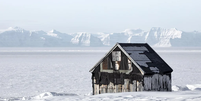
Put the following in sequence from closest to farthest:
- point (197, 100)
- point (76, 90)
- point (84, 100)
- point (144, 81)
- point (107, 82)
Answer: point (197, 100) → point (84, 100) → point (144, 81) → point (107, 82) → point (76, 90)

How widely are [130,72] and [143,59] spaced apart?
1.73 m

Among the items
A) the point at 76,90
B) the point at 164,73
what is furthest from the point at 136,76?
the point at 76,90

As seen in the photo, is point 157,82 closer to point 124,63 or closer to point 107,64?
point 124,63

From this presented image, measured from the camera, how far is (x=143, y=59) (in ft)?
89.8

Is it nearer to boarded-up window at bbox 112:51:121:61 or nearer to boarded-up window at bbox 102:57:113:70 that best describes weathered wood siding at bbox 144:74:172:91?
boarded-up window at bbox 112:51:121:61

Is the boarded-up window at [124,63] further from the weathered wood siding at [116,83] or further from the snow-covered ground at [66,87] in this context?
the snow-covered ground at [66,87]

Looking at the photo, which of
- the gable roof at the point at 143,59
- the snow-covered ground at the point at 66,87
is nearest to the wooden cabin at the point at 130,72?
the gable roof at the point at 143,59

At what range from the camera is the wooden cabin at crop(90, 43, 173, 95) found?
26109mm

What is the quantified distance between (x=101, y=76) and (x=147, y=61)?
12.0ft

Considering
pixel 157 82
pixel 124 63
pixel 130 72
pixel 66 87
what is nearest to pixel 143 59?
pixel 124 63

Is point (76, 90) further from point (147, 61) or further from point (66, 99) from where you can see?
point (66, 99)

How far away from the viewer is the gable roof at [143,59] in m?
26.3

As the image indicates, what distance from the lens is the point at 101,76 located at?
28000 millimetres

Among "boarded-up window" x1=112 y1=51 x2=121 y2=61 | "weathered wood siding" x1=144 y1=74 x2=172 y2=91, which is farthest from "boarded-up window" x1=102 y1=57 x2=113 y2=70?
"weathered wood siding" x1=144 y1=74 x2=172 y2=91
